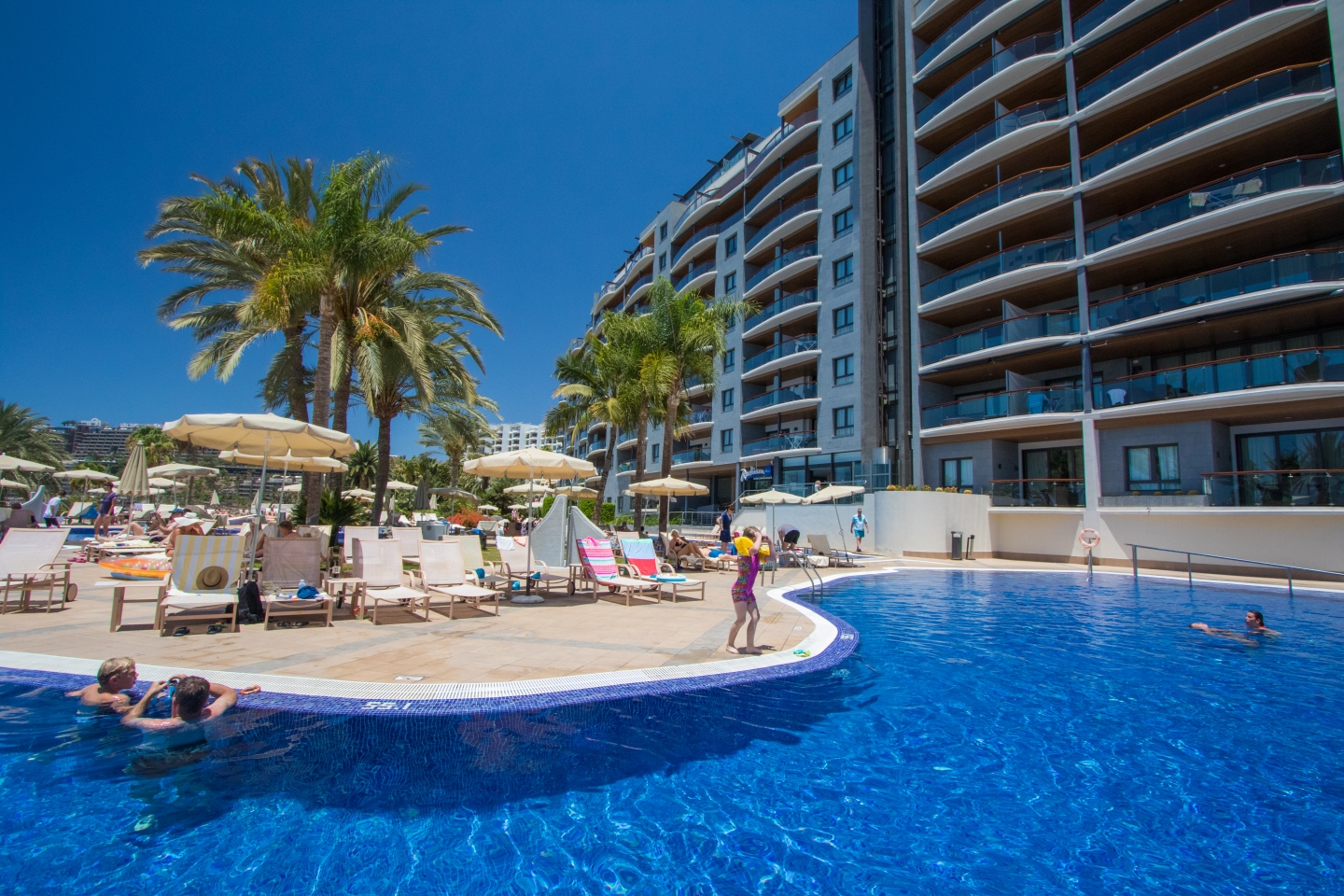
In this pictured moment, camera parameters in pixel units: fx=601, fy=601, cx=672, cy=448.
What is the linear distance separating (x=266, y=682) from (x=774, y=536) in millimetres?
17048

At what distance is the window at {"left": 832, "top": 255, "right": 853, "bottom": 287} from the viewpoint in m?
29.9

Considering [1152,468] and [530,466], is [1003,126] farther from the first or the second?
[530,466]

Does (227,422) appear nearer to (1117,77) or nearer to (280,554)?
(280,554)

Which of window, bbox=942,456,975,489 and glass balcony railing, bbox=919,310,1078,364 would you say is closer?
glass balcony railing, bbox=919,310,1078,364

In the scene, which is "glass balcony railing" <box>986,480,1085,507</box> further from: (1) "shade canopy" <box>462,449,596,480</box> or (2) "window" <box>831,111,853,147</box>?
(2) "window" <box>831,111,853,147</box>

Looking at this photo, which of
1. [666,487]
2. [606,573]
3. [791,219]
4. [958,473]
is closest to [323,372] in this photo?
[606,573]

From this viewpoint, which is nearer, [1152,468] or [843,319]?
[1152,468]

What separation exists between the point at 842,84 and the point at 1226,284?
21.7 metres

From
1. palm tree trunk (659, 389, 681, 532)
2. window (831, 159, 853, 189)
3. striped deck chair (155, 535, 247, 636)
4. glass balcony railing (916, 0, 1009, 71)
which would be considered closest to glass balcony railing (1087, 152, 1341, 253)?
glass balcony railing (916, 0, 1009, 71)

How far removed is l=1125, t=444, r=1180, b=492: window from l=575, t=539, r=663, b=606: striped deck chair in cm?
1886

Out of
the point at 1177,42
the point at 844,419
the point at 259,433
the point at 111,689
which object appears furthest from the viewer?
the point at 844,419

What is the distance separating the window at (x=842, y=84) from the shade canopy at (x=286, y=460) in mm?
31213

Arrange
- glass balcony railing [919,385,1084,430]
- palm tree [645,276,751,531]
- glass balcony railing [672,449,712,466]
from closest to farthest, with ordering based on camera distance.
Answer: palm tree [645,276,751,531]
glass balcony railing [919,385,1084,430]
glass balcony railing [672,449,712,466]

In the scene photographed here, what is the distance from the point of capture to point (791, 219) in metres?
32.7
